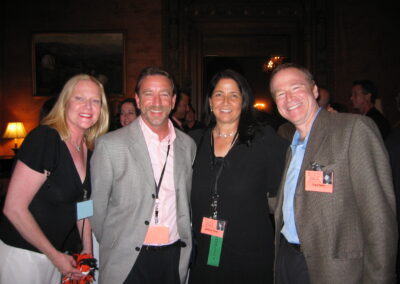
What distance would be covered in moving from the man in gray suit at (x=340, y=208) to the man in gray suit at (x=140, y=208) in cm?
72

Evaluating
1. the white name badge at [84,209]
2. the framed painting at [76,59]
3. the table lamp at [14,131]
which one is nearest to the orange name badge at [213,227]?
the white name badge at [84,209]

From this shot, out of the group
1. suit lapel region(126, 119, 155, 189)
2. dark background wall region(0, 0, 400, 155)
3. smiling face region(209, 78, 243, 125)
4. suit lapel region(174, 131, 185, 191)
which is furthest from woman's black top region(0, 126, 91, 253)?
dark background wall region(0, 0, 400, 155)

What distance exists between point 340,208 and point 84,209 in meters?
1.54

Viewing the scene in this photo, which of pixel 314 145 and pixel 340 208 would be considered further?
pixel 314 145

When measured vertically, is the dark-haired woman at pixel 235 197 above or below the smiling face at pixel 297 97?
below

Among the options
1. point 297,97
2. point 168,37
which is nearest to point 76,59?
point 168,37

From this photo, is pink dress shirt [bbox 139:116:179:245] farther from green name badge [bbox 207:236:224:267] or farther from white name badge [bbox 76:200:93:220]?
white name badge [bbox 76:200:93:220]

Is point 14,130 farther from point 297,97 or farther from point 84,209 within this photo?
point 297,97

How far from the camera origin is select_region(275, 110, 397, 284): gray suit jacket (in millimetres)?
1411

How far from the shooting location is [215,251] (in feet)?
6.53

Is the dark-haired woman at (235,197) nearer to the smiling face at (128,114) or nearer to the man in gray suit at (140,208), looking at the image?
the man in gray suit at (140,208)

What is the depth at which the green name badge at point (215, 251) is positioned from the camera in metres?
1.98

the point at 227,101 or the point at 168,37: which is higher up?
the point at 168,37

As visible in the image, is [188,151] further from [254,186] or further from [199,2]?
[199,2]
